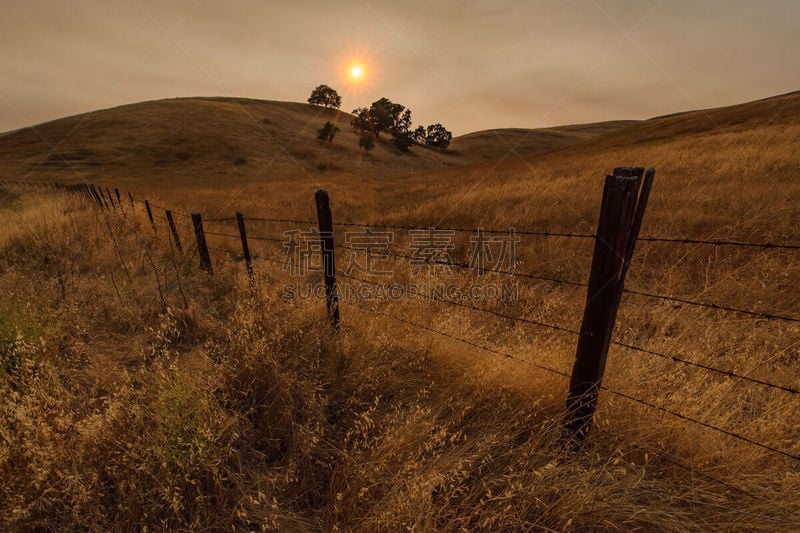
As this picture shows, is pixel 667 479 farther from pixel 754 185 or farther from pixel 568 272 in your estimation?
pixel 754 185

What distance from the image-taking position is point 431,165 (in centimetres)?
5475

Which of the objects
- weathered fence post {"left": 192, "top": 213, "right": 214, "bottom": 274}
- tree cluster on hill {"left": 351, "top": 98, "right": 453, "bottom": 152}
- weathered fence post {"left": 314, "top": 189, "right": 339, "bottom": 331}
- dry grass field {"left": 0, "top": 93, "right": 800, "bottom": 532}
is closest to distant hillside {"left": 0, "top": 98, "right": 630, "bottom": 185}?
tree cluster on hill {"left": 351, "top": 98, "right": 453, "bottom": 152}

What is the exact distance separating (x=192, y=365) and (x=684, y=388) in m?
4.17

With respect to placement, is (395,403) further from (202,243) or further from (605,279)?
(202,243)

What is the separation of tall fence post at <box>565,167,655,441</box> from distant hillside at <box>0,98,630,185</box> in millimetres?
31524

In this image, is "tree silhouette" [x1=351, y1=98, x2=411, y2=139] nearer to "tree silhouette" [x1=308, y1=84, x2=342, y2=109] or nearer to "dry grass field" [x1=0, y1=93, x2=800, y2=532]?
"tree silhouette" [x1=308, y1=84, x2=342, y2=109]

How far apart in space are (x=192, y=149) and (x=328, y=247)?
44.4 meters

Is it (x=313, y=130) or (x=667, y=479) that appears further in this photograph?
(x=313, y=130)

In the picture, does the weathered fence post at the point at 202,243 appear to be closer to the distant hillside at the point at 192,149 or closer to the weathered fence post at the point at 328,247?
the weathered fence post at the point at 328,247

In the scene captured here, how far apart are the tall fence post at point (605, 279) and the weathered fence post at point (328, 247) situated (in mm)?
2411

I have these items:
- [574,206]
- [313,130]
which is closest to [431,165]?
→ [313,130]

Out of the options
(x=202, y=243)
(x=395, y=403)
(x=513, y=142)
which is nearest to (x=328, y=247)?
(x=395, y=403)

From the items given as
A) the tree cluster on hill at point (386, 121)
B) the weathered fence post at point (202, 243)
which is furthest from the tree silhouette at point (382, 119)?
the weathered fence post at point (202, 243)

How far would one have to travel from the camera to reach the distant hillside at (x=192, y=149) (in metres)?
33.4
